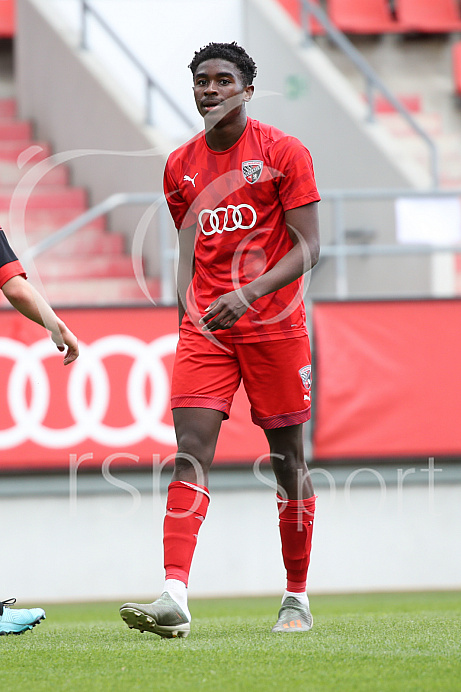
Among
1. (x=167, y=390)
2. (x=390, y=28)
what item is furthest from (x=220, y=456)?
(x=390, y=28)

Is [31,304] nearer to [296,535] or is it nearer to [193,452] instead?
[193,452]

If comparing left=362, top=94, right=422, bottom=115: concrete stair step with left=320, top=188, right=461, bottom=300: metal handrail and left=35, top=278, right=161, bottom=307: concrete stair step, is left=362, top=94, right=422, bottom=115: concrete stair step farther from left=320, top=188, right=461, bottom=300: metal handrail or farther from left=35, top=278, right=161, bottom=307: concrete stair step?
left=35, top=278, right=161, bottom=307: concrete stair step

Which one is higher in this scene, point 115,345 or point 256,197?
point 256,197

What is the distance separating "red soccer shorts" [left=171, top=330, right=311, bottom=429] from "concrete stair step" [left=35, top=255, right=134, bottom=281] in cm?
583

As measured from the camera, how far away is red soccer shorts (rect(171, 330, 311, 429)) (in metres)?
3.67

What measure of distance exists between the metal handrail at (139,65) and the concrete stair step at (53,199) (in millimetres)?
1070

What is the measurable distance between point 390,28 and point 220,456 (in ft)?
24.8

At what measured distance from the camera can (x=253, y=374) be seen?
3732mm

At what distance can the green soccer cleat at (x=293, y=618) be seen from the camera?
12.4 ft

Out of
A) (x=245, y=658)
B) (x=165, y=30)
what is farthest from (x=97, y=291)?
(x=245, y=658)

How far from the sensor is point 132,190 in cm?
1001

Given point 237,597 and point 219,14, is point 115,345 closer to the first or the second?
point 237,597

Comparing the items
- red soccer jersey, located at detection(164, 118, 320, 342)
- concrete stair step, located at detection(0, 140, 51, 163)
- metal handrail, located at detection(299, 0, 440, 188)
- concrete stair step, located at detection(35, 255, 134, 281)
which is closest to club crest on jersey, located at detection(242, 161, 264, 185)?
red soccer jersey, located at detection(164, 118, 320, 342)

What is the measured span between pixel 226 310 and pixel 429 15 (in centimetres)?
1038
